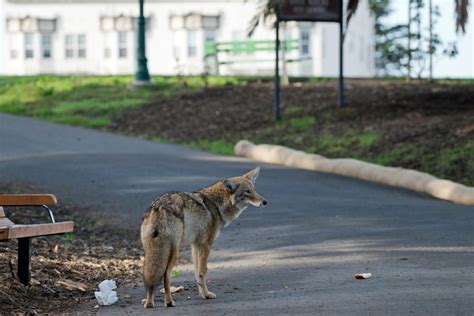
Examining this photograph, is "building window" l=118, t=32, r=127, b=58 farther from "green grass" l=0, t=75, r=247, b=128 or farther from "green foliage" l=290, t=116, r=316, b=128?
"green foliage" l=290, t=116, r=316, b=128

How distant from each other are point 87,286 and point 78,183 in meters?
7.93

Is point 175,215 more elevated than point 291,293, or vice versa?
point 175,215

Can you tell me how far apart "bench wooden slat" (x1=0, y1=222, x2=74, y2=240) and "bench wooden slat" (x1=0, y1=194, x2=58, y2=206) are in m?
0.40

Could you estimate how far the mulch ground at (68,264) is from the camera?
11.3m

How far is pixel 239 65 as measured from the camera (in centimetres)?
5556

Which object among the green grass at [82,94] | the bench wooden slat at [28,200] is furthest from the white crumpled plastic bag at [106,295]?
the green grass at [82,94]

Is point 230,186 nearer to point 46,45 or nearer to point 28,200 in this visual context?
point 28,200

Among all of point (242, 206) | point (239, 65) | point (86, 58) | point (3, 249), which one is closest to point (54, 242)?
point (3, 249)

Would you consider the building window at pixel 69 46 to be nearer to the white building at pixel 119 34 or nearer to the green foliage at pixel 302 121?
the white building at pixel 119 34

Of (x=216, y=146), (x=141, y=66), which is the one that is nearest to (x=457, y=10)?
(x=216, y=146)

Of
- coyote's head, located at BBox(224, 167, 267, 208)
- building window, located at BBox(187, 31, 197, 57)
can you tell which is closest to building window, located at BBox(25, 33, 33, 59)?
building window, located at BBox(187, 31, 197, 57)

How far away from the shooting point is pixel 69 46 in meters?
60.1

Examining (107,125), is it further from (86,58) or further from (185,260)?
(86,58)

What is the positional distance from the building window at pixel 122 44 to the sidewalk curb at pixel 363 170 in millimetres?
35510
